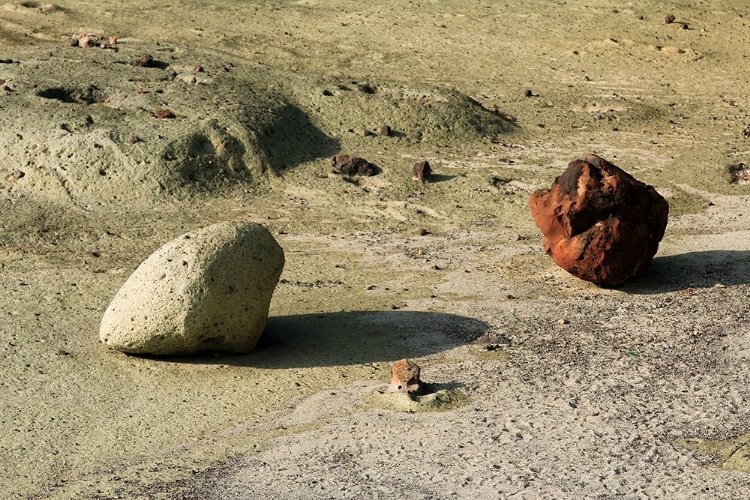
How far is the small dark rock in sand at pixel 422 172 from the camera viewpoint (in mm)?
10320

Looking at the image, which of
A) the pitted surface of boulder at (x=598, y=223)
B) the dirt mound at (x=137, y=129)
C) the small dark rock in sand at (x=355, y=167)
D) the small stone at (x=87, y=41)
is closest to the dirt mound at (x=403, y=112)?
the dirt mound at (x=137, y=129)

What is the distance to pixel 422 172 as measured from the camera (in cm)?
1032

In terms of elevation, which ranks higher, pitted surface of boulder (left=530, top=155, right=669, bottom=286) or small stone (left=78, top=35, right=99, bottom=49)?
pitted surface of boulder (left=530, top=155, right=669, bottom=286)

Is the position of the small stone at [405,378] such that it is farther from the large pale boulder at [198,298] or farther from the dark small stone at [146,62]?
the dark small stone at [146,62]

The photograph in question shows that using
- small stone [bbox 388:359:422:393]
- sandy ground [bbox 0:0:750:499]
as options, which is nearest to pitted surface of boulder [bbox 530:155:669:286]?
sandy ground [bbox 0:0:750:499]

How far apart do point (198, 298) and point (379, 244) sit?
244 cm

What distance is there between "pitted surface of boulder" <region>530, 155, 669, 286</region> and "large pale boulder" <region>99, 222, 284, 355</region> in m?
1.97

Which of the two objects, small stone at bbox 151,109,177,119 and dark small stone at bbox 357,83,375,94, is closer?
small stone at bbox 151,109,177,119

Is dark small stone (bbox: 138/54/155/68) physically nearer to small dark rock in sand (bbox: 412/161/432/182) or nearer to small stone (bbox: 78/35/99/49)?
small stone (bbox: 78/35/99/49)

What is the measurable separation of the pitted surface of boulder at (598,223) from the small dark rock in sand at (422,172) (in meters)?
2.12

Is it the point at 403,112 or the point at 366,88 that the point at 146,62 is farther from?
the point at 403,112

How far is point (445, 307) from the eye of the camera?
26.5ft

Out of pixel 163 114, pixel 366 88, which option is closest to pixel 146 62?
pixel 163 114

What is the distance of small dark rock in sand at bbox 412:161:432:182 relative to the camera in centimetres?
1032
